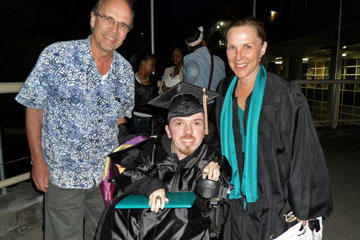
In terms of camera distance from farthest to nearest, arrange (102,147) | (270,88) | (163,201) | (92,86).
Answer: (102,147) → (92,86) → (270,88) → (163,201)

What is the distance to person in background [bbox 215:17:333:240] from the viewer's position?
5.72 ft

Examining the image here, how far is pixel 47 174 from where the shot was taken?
2.02 m

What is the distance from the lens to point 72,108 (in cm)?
190

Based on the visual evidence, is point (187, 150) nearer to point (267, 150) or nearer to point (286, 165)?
point (267, 150)

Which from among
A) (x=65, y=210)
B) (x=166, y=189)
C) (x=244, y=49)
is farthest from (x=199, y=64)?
(x=65, y=210)

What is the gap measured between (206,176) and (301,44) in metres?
19.5

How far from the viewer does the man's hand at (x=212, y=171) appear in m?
1.80

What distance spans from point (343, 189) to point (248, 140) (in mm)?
3362

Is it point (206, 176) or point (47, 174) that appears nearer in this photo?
point (206, 176)

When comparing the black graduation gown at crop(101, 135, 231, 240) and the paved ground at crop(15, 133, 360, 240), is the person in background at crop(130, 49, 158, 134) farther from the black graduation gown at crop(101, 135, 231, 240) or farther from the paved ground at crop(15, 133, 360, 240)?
the black graduation gown at crop(101, 135, 231, 240)

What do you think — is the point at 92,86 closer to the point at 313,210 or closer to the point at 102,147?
the point at 102,147

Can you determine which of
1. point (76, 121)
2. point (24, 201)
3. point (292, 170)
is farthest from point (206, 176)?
point (24, 201)

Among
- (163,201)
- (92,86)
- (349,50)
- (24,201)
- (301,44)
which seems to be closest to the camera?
(163,201)

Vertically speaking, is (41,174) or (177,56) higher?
(177,56)
